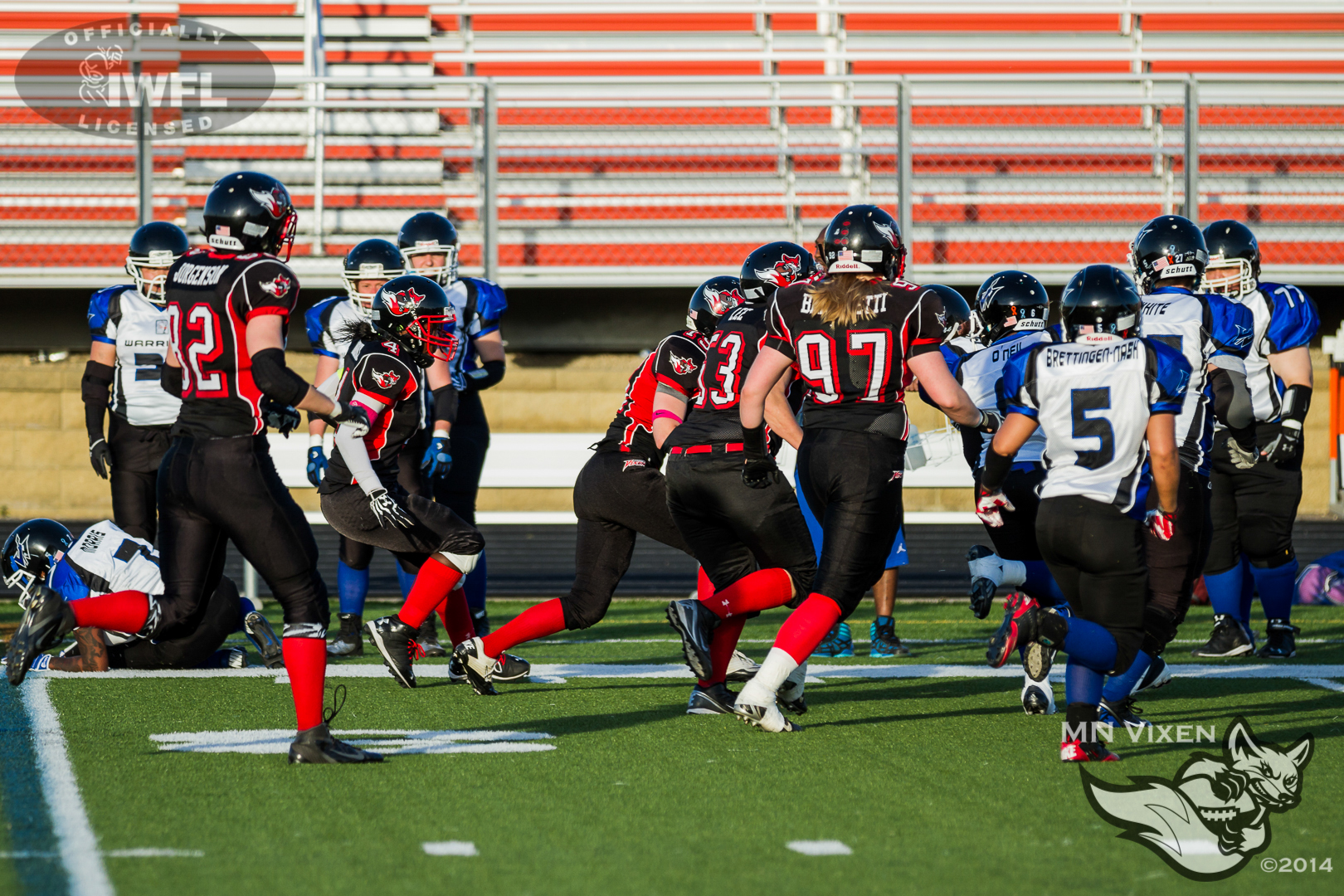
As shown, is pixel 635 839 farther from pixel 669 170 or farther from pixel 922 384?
pixel 669 170

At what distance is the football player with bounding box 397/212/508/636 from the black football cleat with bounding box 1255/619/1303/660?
3822mm

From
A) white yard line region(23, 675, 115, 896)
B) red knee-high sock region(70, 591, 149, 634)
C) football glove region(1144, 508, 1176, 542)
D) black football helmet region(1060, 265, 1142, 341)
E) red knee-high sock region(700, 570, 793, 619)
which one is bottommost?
white yard line region(23, 675, 115, 896)

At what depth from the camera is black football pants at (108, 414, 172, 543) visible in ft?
25.5

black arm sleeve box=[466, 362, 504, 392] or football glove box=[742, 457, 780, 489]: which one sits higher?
black arm sleeve box=[466, 362, 504, 392]

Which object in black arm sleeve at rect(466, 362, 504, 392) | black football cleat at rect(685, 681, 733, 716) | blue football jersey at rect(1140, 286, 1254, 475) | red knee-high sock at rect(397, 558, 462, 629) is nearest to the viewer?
blue football jersey at rect(1140, 286, 1254, 475)

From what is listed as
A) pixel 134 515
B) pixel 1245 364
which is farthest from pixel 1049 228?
pixel 134 515

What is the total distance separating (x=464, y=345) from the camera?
7.83 m

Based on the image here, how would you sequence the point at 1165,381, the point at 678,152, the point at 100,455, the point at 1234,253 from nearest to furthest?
1. the point at 1165,381
2. the point at 1234,253
3. the point at 100,455
4. the point at 678,152

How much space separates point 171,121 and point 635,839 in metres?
12.3

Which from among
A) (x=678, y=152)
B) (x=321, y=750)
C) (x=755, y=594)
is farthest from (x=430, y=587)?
(x=678, y=152)

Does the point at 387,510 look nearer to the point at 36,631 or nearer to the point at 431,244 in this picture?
the point at 36,631

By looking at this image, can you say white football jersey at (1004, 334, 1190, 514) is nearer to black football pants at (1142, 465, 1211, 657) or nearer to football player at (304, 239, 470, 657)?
black football pants at (1142, 465, 1211, 657)

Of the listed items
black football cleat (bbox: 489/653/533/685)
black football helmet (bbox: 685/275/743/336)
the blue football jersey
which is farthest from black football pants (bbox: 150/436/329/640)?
the blue football jersey

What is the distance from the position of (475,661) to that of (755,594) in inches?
45.3
